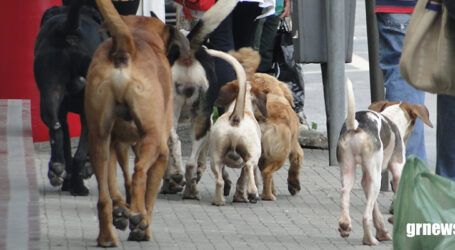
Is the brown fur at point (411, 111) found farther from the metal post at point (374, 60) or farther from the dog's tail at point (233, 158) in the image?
the metal post at point (374, 60)

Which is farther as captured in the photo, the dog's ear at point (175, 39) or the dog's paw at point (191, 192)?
the dog's paw at point (191, 192)

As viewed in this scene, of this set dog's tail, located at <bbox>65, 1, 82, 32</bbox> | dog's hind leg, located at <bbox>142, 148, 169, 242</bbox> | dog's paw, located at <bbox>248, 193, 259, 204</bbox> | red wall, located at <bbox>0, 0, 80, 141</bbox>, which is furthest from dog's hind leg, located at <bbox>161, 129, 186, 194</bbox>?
red wall, located at <bbox>0, 0, 80, 141</bbox>

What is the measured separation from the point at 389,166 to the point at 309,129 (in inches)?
153

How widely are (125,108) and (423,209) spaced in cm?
202

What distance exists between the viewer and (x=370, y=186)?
22.0ft

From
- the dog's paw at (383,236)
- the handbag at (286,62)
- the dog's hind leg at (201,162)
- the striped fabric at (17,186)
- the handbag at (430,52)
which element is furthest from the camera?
the handbag at (286,62)

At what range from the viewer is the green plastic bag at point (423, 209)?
4695 millimetres

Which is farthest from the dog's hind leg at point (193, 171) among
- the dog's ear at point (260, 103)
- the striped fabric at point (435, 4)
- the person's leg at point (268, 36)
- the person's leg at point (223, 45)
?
the striped fabric at point (435, 4)

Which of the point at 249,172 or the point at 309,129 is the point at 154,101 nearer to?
the point at 249,172

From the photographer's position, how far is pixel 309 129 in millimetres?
11008

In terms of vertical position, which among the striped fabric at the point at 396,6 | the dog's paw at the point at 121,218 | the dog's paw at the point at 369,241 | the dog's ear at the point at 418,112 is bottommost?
the dog's paw at the point at 369,241

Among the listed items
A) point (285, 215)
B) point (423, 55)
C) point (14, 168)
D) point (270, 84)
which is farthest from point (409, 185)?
point (270, 84)

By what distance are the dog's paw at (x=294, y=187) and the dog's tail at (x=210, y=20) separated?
1.30 meters

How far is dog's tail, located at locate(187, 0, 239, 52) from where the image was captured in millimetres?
7301
